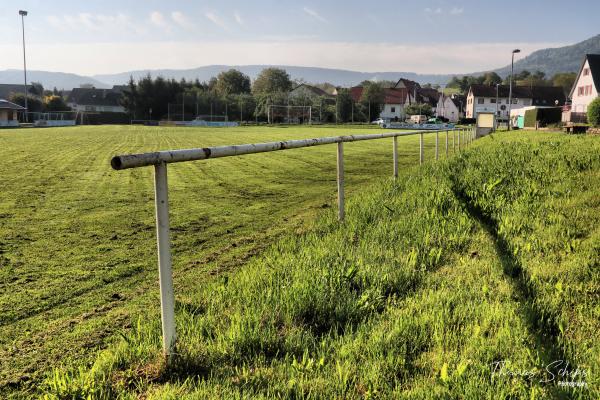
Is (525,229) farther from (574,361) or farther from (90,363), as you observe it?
(90,363)

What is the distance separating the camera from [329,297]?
3373 millimetres

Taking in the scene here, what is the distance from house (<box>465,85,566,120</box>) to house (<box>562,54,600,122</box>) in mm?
39792

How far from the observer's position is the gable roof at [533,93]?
106 meters

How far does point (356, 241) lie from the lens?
4988 millimetres

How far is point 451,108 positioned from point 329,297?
122116 mm

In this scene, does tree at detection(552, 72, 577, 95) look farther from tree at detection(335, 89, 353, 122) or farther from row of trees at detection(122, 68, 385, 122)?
tree at detection(335, 89, 353, 122)

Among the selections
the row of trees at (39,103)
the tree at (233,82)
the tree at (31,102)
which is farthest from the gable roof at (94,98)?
the tree at (31,102)

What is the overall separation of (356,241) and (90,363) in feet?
9.30

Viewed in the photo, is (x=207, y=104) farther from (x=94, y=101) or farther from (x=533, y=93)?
(x=533, y=93)

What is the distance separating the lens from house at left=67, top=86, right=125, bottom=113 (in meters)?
119

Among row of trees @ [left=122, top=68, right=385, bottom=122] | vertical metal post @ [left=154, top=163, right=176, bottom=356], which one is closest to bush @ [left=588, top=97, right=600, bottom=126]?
vertical metal post @ [left=154, top=163, right=176, bottom=356]

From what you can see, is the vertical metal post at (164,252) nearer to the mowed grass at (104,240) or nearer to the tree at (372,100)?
the mowed grass at (104,240)

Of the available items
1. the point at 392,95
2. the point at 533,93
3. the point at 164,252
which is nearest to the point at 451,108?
the point at 392,95

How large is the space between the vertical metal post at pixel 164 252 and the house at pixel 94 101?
12241 cm
